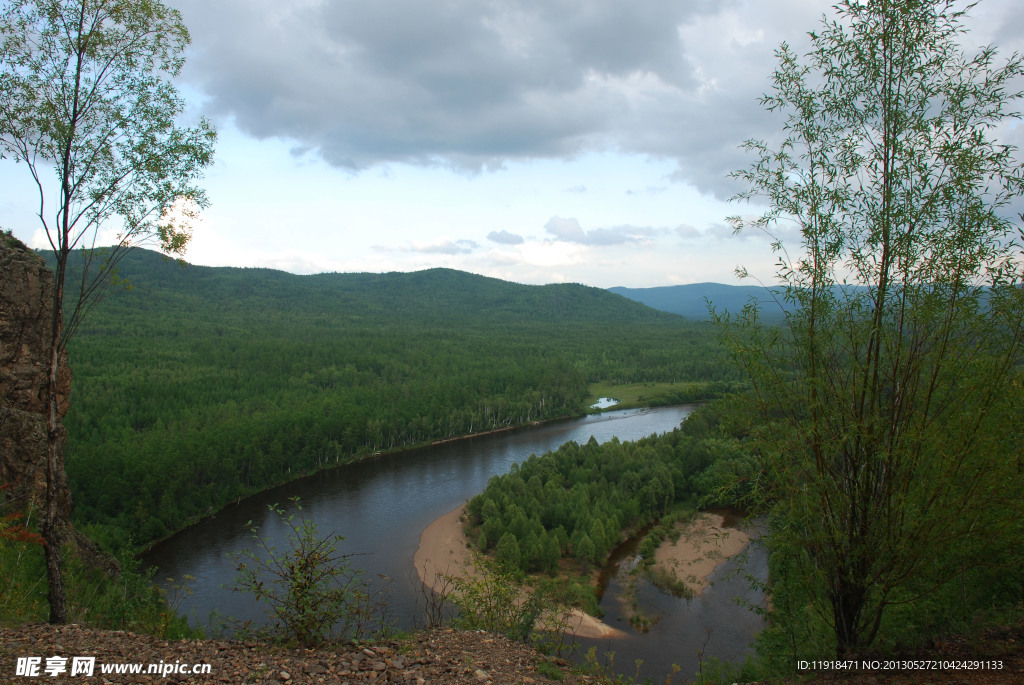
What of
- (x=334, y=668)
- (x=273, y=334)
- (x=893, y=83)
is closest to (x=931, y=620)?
(x=893, y=83)

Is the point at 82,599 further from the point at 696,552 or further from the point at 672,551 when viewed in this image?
the point at 696,552

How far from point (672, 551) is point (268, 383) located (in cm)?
4432

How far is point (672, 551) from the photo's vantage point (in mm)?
23547

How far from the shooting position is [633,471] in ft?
98.5

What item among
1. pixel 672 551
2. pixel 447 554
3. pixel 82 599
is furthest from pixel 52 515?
pixel 672 551

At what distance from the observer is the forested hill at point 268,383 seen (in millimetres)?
28375

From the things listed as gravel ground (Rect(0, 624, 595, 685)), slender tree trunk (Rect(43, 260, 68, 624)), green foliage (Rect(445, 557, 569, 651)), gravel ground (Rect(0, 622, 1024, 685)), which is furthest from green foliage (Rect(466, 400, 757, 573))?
slender tree trunk (Rect(43, 260, 68, 624))

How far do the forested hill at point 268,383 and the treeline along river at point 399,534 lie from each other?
221 cm

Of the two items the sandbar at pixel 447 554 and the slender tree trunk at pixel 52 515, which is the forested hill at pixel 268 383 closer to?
the slender tree trunk at pixel 52 515

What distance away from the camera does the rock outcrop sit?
1307 centimetres

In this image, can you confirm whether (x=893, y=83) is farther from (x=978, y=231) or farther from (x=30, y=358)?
(x=30, y=358)

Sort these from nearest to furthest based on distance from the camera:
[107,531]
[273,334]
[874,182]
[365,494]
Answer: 1. [874,182]
2. [107,531]
3. [365,494]
4. [273,334]

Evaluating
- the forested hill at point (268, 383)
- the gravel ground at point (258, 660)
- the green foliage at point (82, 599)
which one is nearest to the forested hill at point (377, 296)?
the forested hill at point (268, 383)

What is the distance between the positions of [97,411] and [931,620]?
151 feet
